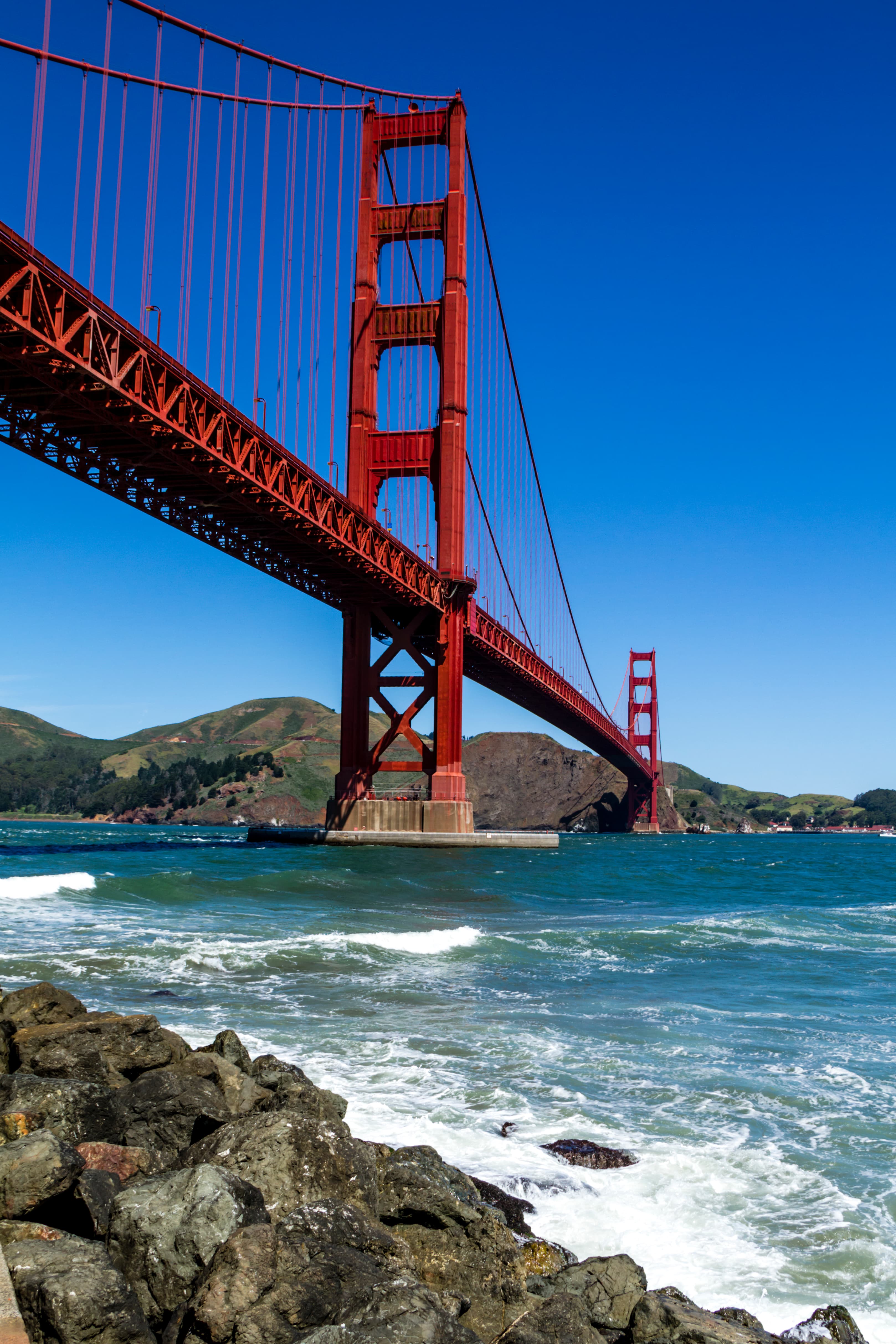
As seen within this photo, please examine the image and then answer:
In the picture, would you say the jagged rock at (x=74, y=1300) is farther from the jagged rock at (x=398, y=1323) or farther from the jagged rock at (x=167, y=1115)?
the jagged rock at (x=167, y=1115)

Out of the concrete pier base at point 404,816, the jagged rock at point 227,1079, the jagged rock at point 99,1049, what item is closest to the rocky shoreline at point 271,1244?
the jagged rock at point 227,1079

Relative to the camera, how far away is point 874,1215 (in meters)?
5.18

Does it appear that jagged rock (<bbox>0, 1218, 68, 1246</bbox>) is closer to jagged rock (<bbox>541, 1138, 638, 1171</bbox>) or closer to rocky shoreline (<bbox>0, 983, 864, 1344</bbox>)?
rocky shoreline (<bbox>0, 983, 864, 1344</bbox>)

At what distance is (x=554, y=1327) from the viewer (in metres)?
3.51

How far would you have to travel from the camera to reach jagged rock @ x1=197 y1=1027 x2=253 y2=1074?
247 inches

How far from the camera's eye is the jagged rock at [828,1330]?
12.8 ft

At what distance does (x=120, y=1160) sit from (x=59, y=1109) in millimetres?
395

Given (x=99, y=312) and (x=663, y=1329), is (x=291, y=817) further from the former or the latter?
(x=663, y=1329)

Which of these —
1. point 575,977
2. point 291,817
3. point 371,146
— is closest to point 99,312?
point 575,977

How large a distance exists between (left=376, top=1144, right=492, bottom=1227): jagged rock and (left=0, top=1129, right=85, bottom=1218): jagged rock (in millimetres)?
1207

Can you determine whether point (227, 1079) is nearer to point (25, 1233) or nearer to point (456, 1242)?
point (456, 1242)

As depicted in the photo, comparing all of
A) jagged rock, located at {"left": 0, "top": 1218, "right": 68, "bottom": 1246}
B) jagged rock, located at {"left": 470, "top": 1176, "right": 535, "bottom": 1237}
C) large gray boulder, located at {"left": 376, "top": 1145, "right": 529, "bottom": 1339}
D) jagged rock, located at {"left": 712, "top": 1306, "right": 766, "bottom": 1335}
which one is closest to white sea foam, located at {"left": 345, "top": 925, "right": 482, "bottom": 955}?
jagged rock, located at {"left": 470, "top": 1176, "right": 535, "bottom": 1237}

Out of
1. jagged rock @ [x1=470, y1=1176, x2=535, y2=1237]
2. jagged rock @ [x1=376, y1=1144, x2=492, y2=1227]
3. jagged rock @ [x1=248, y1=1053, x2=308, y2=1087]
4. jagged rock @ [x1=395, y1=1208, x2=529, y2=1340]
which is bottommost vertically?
jagged rock @ [x1=470, y1=1176, x2=535, y2=1237]

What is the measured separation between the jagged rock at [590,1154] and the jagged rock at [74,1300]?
308 centimetres
